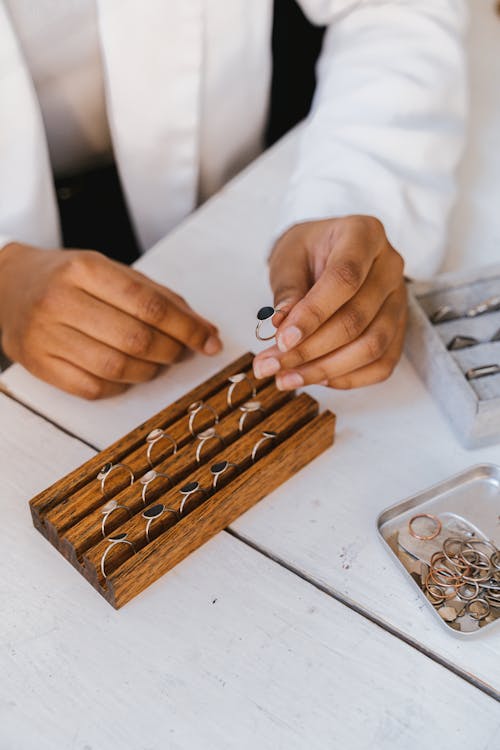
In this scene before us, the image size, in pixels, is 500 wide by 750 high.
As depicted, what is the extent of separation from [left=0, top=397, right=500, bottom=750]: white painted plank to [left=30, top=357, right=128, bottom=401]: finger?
149 millimetres

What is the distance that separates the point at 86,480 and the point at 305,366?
0.20m

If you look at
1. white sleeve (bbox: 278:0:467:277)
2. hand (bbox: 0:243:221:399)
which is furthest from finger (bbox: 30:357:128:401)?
white sleeve (bbox: 278:0:467:277)

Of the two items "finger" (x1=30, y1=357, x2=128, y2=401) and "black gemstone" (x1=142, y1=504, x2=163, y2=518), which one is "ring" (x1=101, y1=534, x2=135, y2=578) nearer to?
"black gemstone" (x1=142, y1=504, x2=163, y2=518)

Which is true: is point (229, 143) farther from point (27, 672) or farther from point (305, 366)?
point (27, 672)

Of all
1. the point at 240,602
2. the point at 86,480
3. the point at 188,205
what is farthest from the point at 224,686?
the point at 188,205

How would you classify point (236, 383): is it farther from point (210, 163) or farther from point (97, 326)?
point (210, 163)

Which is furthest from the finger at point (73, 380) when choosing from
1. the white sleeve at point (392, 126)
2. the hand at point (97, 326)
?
the white sleeve at point (392, 126)

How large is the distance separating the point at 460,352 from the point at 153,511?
12.5 inches

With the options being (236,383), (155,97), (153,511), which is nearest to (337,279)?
(236,383)

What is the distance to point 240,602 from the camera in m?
0.58

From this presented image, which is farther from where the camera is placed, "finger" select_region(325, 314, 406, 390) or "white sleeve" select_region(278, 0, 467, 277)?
"white sleeve" select_region(278, 0, 467, 277)

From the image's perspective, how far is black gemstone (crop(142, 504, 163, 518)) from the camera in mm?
578

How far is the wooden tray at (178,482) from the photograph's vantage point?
57 centimetres

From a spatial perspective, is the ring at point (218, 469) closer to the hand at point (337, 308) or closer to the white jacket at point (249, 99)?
the hand at point (337, 308)
